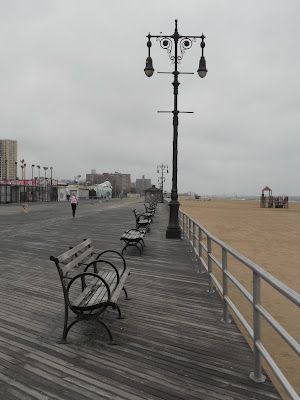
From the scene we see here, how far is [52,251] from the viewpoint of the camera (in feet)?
40.0

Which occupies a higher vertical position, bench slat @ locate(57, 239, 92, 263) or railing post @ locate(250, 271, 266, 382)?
bench slat @ locate(57, 239, 92, 263)

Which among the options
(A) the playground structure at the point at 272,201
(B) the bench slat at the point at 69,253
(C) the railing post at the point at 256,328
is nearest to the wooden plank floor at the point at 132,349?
(C) the railing post at the point at 256,328

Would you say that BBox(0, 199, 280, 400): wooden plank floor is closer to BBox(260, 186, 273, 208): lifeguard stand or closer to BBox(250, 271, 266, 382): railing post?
BBox(250, 271, 266, 382): railing post

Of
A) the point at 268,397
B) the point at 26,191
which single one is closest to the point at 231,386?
the point at 268,397

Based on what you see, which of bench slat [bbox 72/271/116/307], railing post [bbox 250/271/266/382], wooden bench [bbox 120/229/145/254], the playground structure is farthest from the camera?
the playground structure

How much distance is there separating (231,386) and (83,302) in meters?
2.07

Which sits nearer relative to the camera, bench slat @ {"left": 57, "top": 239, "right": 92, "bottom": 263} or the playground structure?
bench slat @ {"left": 57, "top": 239, "right": 92, "bottom": 263}

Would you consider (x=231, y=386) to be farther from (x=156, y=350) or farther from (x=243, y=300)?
(x=243, y=300)

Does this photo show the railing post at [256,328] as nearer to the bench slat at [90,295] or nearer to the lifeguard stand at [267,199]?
the bench slat at [90,295]

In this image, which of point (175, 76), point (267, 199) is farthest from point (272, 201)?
point (175, 76)

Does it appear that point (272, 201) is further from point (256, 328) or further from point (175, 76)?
point (256, 328)

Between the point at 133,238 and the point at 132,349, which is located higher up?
the point at 133,238

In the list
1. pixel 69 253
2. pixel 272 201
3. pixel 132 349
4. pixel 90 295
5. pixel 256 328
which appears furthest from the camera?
pixel 272 201

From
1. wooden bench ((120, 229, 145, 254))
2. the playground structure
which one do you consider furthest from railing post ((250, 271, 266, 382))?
the playground structure
